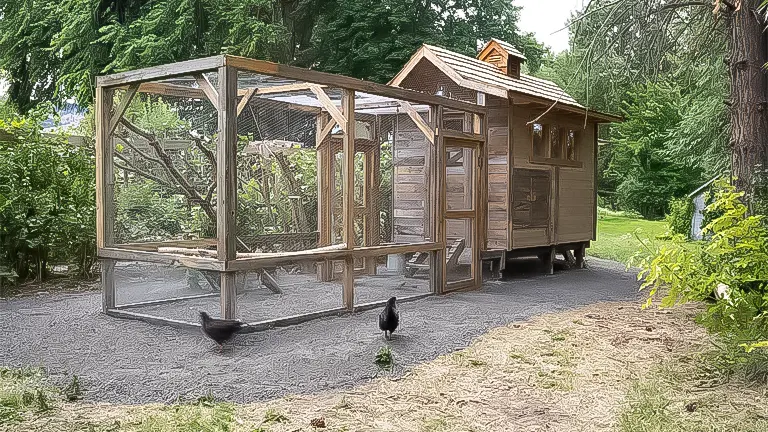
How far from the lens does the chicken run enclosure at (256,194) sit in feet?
22.9

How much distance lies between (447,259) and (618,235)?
1562cm

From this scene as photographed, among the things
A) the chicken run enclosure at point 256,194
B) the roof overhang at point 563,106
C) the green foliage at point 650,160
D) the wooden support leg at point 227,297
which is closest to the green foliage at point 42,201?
the chicken run enclosure at point 256,194

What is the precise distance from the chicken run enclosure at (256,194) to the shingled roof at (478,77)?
56cm

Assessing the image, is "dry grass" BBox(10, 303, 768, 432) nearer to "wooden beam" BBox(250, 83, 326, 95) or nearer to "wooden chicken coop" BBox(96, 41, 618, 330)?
"wooden chicken coop" BBox(96, 41, 618, 330)

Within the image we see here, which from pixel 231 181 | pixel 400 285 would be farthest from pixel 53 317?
pixel 400 285

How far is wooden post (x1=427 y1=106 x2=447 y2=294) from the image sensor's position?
363 inches

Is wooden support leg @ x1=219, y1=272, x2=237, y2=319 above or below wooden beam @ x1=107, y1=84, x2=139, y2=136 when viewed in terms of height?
below

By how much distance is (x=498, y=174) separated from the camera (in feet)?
36.8

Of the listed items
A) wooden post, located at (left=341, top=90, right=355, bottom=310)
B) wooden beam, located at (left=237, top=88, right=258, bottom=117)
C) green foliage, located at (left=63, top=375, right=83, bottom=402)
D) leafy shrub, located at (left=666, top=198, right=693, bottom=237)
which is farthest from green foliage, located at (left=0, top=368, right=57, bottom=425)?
leafy shrub, located at (left=666, top=198, right=693, bottom=237)

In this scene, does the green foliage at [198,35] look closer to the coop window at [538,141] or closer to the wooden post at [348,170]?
the coop window at [538,141]

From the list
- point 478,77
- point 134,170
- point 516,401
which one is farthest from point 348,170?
point 478,77

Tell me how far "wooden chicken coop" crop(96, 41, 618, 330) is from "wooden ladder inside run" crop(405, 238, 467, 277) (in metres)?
0.02

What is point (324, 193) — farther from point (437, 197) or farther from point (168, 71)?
point (168, 71)

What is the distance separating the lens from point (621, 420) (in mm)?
4512
